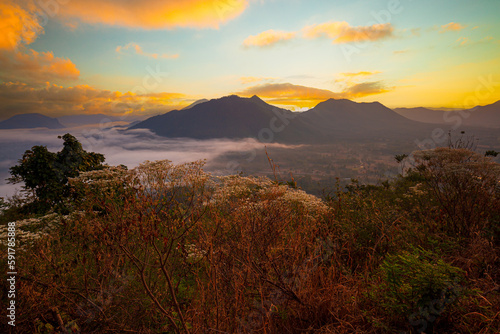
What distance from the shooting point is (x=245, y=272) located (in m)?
3.99

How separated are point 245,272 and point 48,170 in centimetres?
858

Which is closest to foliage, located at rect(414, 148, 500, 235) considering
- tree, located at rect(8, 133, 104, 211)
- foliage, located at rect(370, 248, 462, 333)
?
foliage, located at rect(370, 248, 462, 333)

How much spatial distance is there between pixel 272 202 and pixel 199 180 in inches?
55.6

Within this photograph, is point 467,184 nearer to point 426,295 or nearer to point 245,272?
point 426,295

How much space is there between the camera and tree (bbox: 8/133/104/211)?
806 cm

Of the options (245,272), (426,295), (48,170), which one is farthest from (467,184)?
(48,170)

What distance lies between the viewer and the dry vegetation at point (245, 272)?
109 inches

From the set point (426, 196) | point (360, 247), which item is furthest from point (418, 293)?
point (426, 196)

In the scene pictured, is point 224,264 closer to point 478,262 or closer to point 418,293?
point 418,293

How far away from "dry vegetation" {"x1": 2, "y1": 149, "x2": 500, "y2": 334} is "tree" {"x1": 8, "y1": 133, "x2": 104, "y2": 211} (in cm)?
439

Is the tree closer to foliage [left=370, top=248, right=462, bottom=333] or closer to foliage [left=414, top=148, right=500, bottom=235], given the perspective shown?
foliage [left=370, top=248, right=462, bottom=333]

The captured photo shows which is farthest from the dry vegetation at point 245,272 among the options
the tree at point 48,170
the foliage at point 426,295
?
the tree at point 48,170

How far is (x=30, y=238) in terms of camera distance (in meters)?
4.12

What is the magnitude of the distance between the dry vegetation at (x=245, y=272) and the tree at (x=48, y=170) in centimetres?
439
